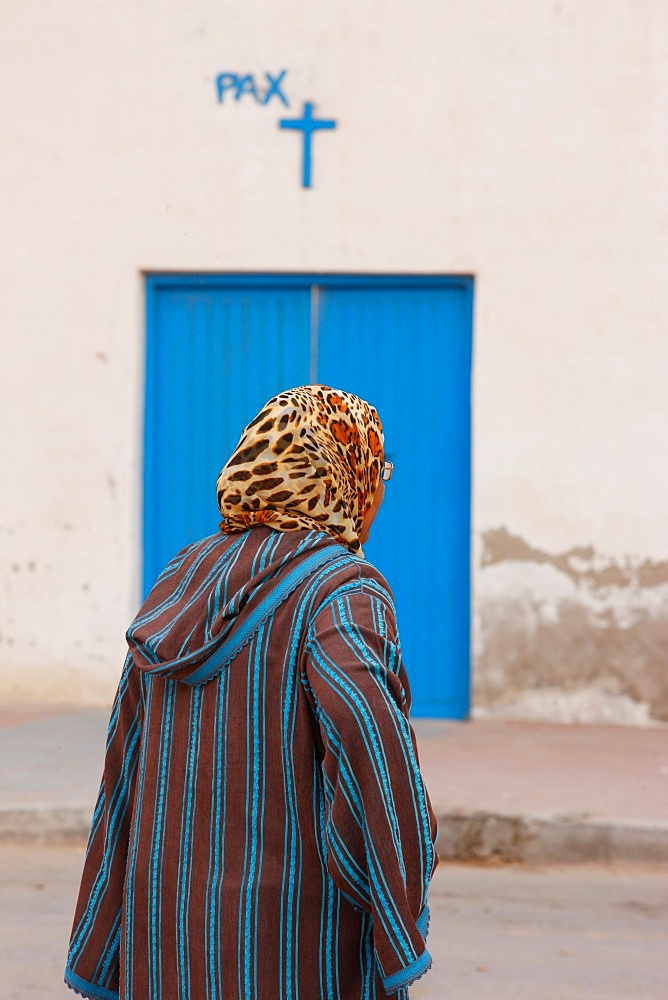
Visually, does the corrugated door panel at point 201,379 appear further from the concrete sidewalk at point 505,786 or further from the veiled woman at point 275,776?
the veiled woman at point 275,776

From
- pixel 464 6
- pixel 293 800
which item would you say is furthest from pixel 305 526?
pixel 464 6

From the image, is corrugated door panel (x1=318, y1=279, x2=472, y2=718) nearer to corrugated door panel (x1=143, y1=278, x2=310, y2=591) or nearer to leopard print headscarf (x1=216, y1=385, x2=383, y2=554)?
corrugated door panel (x1=143, y1=278, x2=310, y2=591)

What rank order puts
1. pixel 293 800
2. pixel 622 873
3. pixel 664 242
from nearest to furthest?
pixel 293 800 < pixel 622 873 < pixel 664 242

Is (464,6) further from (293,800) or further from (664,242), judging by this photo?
(293,800)

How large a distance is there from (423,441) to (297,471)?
561cm

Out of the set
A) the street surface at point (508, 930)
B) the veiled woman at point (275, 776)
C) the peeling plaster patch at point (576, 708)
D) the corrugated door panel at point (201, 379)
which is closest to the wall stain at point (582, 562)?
the peeling plaster patch at point (576, 708)

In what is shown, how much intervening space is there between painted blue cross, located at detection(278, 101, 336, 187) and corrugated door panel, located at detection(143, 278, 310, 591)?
25.0 inches

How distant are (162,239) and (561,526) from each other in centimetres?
273

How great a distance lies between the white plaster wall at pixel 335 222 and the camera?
7281 mm

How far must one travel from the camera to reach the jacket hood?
1.86 meters

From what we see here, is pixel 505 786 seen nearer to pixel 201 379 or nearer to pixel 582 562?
pixel 582 562

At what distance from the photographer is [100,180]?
7.63 m

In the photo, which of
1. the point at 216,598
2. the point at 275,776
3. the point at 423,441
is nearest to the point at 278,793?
the point at 275,776

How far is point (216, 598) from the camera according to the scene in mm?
1881
